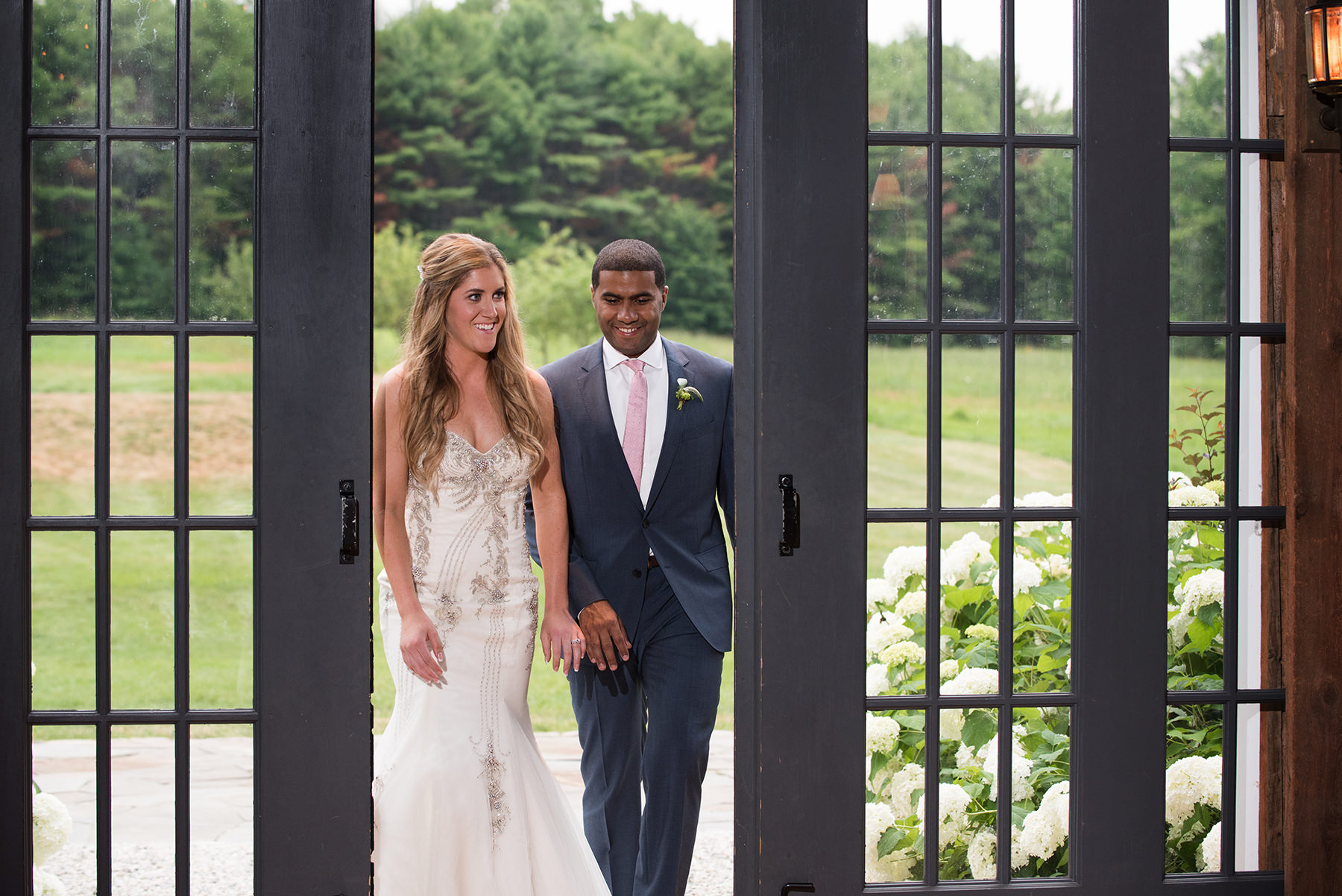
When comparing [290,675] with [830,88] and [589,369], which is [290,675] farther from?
[830,88]

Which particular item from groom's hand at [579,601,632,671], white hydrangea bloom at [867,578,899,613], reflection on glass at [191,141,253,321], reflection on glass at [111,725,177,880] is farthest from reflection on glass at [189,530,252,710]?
white hydrangea bloom at [867,578,899,613]

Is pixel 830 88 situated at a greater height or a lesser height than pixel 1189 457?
greater

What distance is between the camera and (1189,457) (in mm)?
2582

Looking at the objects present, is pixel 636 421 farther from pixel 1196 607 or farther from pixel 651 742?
pixel 1196 607

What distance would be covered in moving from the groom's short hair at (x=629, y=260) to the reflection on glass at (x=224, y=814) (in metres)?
1.44

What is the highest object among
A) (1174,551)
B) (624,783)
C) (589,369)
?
(589,369)

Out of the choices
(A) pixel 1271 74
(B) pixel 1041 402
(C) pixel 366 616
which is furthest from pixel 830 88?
(C) pixel 366 616

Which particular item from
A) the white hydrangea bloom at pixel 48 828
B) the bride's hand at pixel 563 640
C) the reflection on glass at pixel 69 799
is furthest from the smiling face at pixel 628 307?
the white hydrangea bloom at pixel 48 828

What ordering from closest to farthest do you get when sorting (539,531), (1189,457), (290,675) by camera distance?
1. (290,675)
2. (1189,457)
3. (539,531)

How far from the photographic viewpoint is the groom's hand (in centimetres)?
292

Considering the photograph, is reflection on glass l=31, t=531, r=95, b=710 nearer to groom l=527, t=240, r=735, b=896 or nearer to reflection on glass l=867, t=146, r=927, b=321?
groom l=527, t=240, r=735, b=896

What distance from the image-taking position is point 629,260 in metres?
3.09

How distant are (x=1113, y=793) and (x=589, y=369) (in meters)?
1.62

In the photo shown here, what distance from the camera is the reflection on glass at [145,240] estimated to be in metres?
2.43
